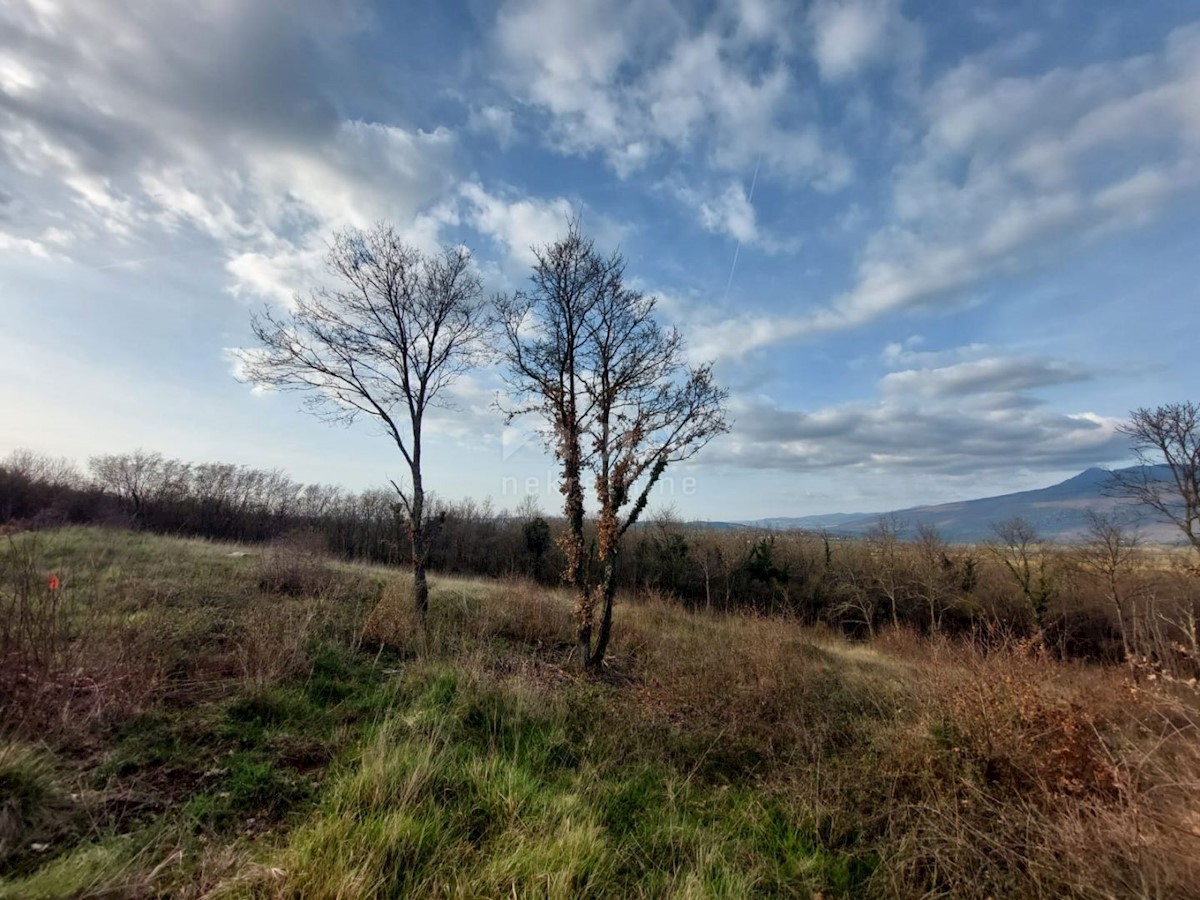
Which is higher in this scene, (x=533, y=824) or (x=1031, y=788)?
(x=533, y=824)

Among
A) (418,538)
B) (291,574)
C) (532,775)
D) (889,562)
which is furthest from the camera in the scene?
(889,562)

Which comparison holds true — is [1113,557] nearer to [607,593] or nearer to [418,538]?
[607,593]

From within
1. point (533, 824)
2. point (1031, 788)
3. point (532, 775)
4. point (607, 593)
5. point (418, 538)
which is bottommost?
point (1031, 788)

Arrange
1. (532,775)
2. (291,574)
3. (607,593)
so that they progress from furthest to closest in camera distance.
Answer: (291,574), (607,593), (532,775)

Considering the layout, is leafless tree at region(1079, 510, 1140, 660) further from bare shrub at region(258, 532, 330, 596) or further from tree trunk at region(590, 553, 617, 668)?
bare shrub at region(258, 532, 330, 596)

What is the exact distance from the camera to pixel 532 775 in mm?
5148

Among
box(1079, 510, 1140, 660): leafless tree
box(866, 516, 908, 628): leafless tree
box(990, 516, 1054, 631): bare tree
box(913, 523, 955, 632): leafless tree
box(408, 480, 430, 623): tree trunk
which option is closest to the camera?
box(408, 480, 430, 623): tree trunk

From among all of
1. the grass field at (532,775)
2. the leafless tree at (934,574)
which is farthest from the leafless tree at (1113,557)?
the grass field at (532,775)

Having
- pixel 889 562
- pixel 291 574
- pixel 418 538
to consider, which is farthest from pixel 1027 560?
pixel 291 574

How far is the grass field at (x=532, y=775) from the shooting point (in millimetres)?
3430

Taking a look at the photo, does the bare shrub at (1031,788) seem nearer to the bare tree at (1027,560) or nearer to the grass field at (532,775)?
the grass field at (532,775)

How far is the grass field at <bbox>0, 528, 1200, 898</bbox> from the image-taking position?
3430 millimetres

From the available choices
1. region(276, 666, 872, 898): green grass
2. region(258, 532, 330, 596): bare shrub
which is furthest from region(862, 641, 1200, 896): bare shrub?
region(258, 532, 330, 596): bare shrub

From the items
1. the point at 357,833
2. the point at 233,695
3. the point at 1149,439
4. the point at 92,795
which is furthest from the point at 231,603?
the point at 1149,439
